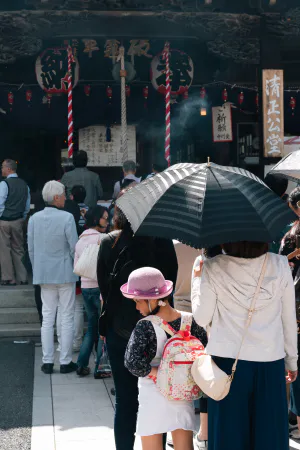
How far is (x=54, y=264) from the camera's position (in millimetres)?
7648

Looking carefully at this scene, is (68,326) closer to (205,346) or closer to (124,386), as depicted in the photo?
(124,386)

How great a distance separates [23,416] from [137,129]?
29.2 ft

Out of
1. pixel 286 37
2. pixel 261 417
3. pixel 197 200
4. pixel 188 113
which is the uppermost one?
pixel 286 37

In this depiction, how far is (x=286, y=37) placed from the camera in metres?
11.7

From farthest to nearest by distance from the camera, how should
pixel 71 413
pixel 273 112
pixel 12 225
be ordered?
1. pixel 273 112
2. pixel 12 225
3. pixel 71 413

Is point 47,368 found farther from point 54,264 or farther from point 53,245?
point 53,245

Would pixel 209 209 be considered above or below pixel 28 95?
below

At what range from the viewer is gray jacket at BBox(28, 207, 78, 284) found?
7637 millimetres

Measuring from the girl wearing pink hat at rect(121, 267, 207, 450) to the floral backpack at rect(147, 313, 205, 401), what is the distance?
0.07 meters

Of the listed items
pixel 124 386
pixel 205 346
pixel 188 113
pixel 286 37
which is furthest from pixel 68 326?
pixel 188 113

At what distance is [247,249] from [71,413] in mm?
3389

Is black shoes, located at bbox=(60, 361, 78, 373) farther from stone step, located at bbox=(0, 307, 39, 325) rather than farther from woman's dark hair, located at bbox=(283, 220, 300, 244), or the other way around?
woman's dark hair, located at bbox=(283, 220, 300, 244)

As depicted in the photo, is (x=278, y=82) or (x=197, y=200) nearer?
(x=197, y=200)

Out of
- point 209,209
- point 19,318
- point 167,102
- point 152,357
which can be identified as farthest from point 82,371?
point 167,102
